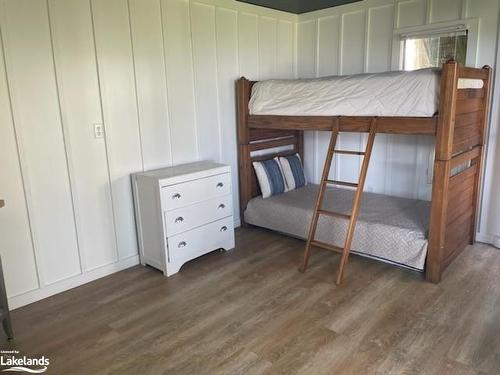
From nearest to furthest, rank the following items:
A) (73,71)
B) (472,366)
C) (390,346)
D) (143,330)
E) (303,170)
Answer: (472,366)
(390,346)
(143,330)
(73,71)
(303,170)

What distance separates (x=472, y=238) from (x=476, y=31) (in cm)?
184

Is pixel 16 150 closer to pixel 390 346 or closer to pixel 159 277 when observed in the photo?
pixel 159 277

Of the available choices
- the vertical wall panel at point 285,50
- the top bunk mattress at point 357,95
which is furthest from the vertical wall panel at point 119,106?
the vertical wall panel at point 285,50

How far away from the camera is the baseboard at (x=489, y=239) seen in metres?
3.47

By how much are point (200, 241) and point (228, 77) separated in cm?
171

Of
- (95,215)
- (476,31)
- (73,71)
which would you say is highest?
(476,31)

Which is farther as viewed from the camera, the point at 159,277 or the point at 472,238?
the point at 472,238

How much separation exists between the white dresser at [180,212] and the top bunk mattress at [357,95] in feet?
2.73

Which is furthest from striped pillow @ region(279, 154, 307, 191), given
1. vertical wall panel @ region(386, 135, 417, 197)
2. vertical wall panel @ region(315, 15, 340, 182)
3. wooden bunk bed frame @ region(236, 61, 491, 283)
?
vertical wall panel @ region(386, 135, 417, 197)

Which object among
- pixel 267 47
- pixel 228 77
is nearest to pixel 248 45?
pixel 267 47

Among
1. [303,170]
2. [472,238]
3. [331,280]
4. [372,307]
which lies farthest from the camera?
[303,170]

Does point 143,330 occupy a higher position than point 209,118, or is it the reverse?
point 209,118

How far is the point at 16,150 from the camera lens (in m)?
2.55

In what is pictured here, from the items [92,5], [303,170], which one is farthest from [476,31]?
[92,5]
